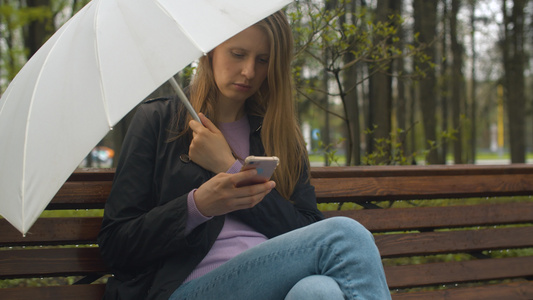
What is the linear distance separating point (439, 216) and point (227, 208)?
150 centimetres

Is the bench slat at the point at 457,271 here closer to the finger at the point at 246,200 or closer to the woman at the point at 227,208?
the woman at the point at 227,208

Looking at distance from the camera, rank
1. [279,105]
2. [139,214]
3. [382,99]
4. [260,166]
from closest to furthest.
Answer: [260,166], [139,214], [279,105], [382,99]

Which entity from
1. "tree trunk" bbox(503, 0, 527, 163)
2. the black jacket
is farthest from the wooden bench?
"tree trunk" bbox(503, 0, 527, 163)

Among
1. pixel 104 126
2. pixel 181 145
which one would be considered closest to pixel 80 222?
pixel 181 145

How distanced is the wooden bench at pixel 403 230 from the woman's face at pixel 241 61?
669 mm

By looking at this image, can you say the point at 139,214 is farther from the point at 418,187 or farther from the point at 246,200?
the point at 418,187

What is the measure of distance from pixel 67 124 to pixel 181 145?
1.96 ft

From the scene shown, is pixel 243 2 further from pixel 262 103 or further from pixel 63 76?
pixel 262 103

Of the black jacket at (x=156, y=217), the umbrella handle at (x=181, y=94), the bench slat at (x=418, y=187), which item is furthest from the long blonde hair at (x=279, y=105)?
the bench slat at (x=418, y=187)

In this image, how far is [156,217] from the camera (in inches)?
73.3

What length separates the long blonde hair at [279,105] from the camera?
83.0 inches

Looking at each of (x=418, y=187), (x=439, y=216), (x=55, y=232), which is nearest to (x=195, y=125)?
(x=55, y=232)

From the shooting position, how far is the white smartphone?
1623mm

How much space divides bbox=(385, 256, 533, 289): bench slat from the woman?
78cm
